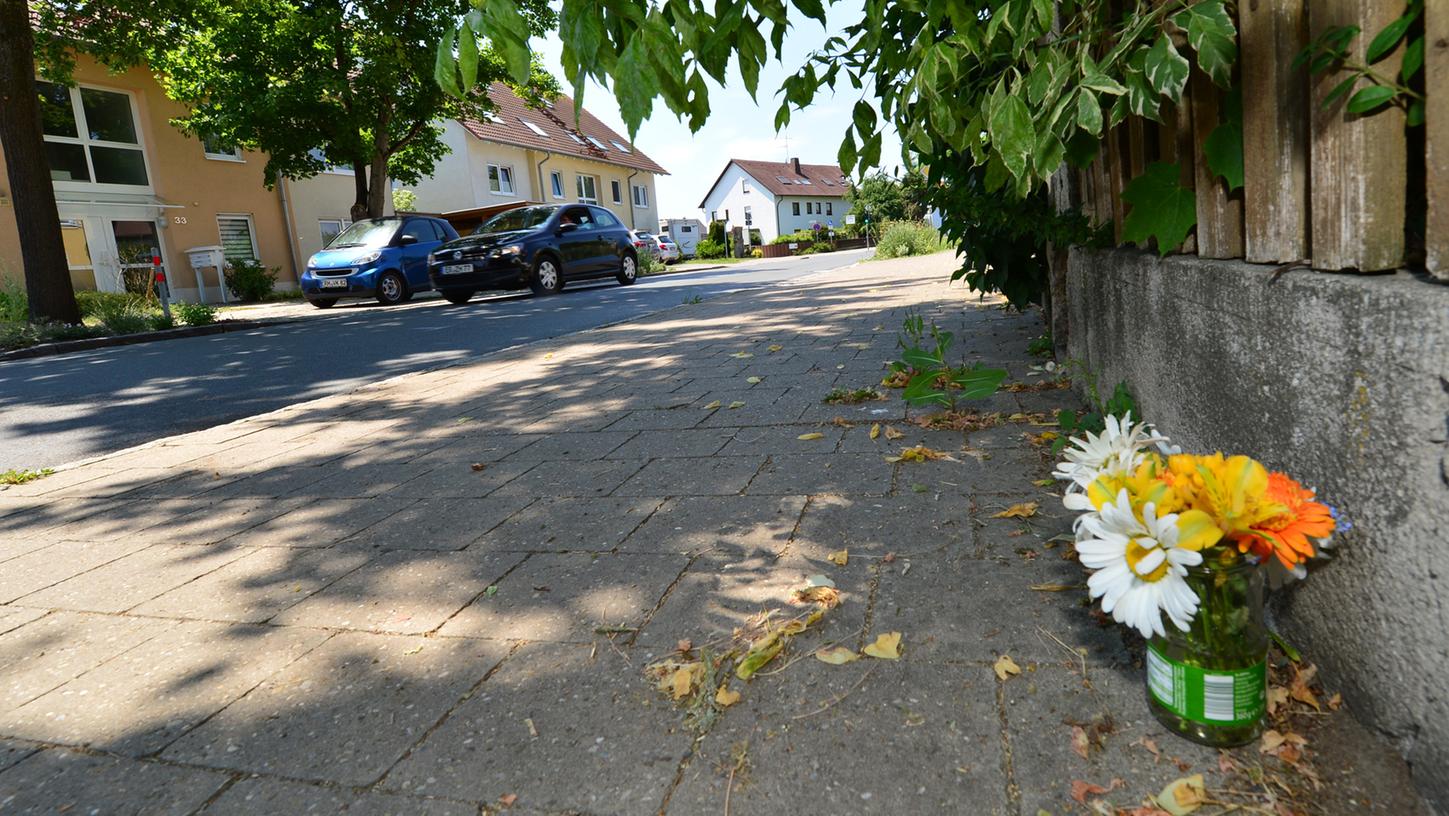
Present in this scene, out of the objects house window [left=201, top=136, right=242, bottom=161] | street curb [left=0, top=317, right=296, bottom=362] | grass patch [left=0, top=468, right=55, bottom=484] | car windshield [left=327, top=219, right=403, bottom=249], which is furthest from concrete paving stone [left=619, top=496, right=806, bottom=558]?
house window [left=201, top=136, right=242, bottom=161]

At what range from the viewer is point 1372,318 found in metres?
1.46

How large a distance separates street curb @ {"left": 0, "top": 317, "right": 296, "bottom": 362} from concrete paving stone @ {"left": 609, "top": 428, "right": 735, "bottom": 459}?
10.4 metres

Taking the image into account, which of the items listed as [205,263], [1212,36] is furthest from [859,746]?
[205,263]

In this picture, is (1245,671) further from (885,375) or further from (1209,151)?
(885,375)

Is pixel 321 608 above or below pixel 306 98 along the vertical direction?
below

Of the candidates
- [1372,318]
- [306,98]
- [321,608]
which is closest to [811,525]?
[321,608]

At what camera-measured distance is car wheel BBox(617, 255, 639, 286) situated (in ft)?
60.7

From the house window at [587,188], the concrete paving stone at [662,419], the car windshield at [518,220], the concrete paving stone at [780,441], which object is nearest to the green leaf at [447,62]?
the concrete paving stone at [780,441]

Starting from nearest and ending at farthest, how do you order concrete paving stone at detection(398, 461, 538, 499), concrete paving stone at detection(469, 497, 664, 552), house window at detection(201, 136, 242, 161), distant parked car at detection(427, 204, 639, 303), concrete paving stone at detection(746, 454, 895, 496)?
concrete paving stone at detection(469, 497, 664, 552), concrete paving stone at detection(746, 454, 895, 496), concrete paving stone at detection(398, 461, 538, 499), distant parked car at detection(427, 204, 639, 303), house window at detection(201, 136, 242, 161)

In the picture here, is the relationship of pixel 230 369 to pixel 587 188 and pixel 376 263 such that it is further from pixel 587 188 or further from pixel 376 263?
pixel 587 188

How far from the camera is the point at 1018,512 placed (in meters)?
2.79

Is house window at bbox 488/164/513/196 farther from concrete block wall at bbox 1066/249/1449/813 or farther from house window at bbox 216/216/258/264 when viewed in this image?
concrete block wall at bbox 1066/249/1449/813

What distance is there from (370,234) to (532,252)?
4.05 m

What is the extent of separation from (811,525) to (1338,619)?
154 centimetres
